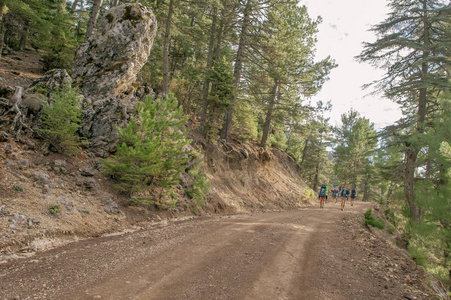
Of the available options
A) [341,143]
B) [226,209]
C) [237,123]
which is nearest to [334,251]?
[226,209]

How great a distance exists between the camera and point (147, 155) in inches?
305

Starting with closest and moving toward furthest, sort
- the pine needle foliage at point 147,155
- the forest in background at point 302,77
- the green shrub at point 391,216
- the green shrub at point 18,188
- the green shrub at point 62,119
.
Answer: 1. the green shrub at point 18,188
2. the green shrub at point 62,119
3. the pine needle foliage at point 147,155
4. the forest in background at point 302,77
5. the green shrub at point 391,216

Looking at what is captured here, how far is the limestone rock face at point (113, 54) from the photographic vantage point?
11.8 meters

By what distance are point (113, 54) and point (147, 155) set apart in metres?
7.75

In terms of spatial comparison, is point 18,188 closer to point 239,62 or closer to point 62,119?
point 62,119

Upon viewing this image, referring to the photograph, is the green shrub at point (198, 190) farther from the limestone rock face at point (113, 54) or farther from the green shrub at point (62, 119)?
the limestone rock face at point (113, 54)

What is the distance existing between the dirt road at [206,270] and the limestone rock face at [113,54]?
8282 millimetres

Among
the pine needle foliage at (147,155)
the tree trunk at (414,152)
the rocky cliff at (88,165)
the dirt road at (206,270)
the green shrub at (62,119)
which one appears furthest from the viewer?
the tree trunk at (414,152)

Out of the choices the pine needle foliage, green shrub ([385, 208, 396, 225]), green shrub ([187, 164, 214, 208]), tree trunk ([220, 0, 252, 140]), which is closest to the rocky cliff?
green shrub ([187, 164, 214, 208])

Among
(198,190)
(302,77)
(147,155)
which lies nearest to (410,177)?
(302,77)

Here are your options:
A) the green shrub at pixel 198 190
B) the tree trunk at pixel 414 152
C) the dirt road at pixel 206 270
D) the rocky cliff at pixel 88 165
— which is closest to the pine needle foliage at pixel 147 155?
the rocky cliff at pixel 88 165

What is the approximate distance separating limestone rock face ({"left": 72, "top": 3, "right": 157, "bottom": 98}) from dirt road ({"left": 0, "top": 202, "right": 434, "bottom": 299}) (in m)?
8.28

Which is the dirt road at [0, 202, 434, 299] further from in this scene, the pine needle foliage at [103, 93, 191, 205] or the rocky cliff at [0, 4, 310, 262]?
the pine needle foliage at [103, 93, 191, 205]

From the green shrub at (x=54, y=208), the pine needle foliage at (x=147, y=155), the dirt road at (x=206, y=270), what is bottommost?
the dirt road at (x=206, y=270)
